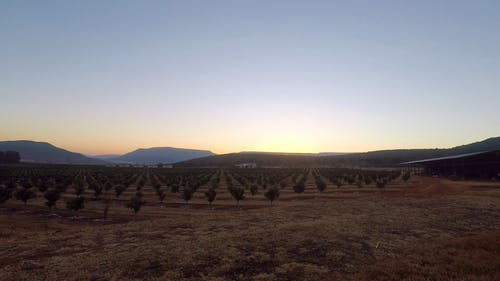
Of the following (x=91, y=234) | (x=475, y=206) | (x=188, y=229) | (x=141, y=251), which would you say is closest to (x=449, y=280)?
(x=141, y=251)

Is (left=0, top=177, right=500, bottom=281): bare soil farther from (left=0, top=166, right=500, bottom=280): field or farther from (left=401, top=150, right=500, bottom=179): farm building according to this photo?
(left=401, top=150, right=500, bottom=179): farm building

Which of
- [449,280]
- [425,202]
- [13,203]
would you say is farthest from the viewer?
[13,203]

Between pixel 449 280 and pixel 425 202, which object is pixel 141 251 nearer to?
pixel 449 280

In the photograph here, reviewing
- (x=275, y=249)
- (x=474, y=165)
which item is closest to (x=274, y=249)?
(x=275, y=249)

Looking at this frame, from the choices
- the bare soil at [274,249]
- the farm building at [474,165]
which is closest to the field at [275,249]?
the bare soil at [274,249]

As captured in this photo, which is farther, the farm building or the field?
the farm building

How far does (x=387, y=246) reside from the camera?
16641mm

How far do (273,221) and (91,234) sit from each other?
35.3ft

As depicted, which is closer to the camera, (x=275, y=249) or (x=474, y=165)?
(x=275, y=249)

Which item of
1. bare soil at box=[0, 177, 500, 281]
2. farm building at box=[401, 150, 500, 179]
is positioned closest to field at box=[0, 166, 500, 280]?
bare soil at box=[0, 177, 500, 281]

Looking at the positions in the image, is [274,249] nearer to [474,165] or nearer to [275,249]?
[275,249]

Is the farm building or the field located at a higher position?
the farm building

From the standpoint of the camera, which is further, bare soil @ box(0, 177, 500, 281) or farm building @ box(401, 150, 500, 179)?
farm building @ box(401, 150, 500, 179)

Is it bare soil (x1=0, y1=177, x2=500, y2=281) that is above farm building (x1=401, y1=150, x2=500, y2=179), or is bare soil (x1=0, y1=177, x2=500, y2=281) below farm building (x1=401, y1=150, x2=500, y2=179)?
below
